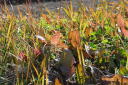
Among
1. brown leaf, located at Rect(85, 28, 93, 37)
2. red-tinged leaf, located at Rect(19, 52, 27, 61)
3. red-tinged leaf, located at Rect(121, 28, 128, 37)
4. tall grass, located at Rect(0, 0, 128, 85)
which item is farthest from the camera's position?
brown leaf, located at Rect(85, 28, 93, 37)

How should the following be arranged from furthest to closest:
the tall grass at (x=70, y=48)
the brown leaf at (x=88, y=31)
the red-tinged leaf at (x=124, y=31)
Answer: the brown leaf at (x=88, y=31) < the red-tinged leaf at (x=124, y=31) < the tall grass at (x=70, y=48)

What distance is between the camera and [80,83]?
6.21 ft

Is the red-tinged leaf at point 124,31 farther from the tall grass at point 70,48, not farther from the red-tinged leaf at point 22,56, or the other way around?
the red-tinged leaf at point 22,56

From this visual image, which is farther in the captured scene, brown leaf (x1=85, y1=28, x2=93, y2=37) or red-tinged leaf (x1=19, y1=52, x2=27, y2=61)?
brown leaf (x1=85, y1=28, x2=93, y2=37)

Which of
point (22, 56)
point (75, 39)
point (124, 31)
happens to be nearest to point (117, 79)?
point (75, 39)

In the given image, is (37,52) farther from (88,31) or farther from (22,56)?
(88,31)

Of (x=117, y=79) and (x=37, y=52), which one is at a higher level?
(x=37, y=52)

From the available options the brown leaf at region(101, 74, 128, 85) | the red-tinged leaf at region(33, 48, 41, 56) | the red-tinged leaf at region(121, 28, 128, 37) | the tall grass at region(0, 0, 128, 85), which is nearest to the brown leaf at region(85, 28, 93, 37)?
the tall grass at region(0, 0, 128, 85)

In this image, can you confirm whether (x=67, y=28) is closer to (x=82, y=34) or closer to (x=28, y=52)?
(x=82, y=34)

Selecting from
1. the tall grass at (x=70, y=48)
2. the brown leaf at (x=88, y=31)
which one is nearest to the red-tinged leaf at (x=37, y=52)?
the tall grass at (x=70, y=48)

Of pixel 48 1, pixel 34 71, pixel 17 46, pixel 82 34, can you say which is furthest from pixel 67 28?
pixel 48 1

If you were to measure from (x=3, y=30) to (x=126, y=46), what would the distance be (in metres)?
0.87

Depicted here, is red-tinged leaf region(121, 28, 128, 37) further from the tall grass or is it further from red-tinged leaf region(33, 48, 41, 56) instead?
red-tinged leaf region(33, 48, 41, 56)

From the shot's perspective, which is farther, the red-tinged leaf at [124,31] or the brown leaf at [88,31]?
the brown leaf at [88,31]
